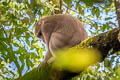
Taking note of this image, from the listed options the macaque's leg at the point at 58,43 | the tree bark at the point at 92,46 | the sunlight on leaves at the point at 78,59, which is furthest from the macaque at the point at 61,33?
the sunlight on leaves at the point at 78,59

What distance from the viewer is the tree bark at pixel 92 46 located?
2281 millimetres

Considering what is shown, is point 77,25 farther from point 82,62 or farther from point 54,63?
point 82,62

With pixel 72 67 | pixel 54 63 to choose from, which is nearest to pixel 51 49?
pixel 54 63

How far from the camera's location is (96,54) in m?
2.34

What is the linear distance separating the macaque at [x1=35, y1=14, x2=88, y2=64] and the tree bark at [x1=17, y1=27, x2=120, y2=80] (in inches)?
24.8

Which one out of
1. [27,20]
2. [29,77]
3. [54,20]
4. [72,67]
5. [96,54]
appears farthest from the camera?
[54,20]

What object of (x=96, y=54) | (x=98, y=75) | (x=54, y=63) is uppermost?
(x=96, y=54)

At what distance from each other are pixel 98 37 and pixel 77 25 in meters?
1.52

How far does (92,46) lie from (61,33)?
4.92 feet

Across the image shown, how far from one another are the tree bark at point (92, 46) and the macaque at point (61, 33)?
2.07 feet

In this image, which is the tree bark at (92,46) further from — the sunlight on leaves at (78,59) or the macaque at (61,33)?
the macaque at (61,33)

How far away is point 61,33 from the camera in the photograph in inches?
152

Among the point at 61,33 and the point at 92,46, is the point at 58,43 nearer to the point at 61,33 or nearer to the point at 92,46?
the point at 61,33

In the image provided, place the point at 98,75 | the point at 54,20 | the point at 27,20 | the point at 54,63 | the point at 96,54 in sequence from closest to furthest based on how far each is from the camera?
the point at 96,54, the point at 54,63, the point at 98,75, the point at 27,20, the point at 54,20
